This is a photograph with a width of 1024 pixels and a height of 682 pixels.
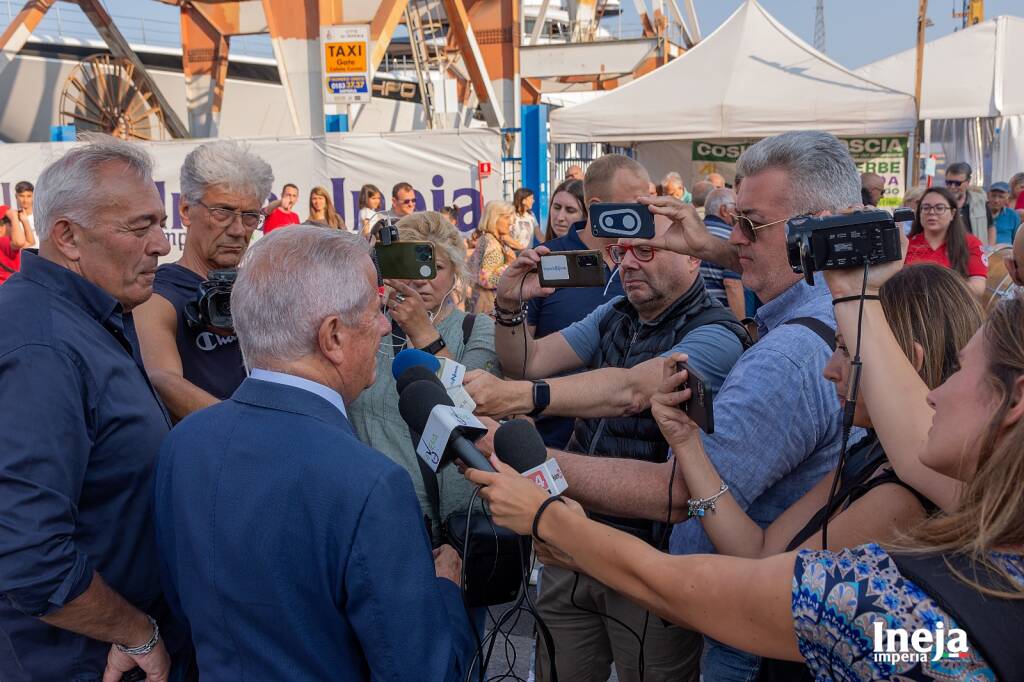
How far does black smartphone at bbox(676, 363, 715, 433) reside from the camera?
78.6 inches

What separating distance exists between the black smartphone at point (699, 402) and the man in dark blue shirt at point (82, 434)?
1.33 meters

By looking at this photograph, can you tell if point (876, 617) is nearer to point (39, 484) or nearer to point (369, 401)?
point (39, 484)

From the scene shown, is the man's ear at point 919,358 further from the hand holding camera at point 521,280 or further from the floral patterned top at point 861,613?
the hand holding camera at point 521,280

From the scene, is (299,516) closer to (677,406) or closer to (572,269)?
(677,406)

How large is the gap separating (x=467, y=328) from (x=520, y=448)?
137 centimetres

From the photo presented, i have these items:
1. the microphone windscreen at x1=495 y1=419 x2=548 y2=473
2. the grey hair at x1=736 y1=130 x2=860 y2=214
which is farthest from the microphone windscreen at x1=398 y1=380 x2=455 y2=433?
the grey hair at x1=736 y1=130 x2=860 y2=214

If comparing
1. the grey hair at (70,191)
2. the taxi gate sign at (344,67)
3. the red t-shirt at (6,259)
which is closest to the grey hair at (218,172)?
the grey hair at (70,191)

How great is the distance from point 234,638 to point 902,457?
1429 millimetres

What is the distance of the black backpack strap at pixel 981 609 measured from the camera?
1286 mm

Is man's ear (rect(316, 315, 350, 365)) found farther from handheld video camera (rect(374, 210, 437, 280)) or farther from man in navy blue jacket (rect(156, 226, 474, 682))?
handheld video camera (rect(374, 210, 437, 280))

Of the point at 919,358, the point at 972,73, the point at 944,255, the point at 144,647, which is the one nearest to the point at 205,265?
the point at 144,647

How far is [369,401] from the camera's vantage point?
9.57 ft

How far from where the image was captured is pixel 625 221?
2775 mm

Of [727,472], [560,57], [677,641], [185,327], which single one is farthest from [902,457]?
[560,57]
